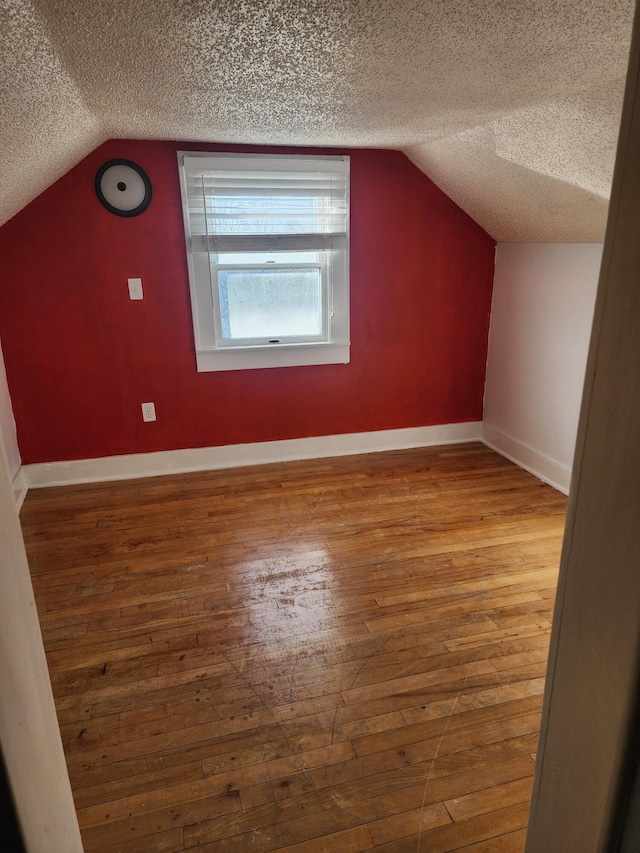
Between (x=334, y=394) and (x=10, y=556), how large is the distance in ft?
10.5

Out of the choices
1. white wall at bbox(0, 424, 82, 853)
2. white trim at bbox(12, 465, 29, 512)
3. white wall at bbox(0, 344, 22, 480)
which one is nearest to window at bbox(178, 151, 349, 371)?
white wall at bbox(0, 344, 22, 480)

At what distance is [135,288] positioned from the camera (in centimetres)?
326

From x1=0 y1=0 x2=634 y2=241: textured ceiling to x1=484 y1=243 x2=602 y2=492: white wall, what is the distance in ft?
1.10

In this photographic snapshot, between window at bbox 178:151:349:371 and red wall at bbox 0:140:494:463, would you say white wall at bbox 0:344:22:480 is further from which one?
window at bbox 178:151:349:371

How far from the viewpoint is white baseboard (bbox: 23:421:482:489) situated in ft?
11.4

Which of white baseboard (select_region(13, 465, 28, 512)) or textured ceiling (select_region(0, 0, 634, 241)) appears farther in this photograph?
white baseboard (select_region(13, 465, 28, 512))

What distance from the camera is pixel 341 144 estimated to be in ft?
10.2

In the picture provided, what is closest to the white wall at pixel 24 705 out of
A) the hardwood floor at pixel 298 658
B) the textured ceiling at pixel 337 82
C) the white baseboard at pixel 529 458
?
the hardwood floor at pixel 298 658

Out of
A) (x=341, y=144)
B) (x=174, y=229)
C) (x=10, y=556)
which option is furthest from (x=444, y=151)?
(x=10, y=556)

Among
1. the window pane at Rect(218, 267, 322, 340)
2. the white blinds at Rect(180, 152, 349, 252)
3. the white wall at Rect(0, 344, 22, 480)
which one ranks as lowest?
the white wall at Rect(0, 344, 22, 480)

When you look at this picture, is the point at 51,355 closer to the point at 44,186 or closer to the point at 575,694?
the point at 44,186

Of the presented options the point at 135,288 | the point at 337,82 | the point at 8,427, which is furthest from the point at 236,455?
the point at 337,82

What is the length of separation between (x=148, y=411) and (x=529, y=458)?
253 centimetres

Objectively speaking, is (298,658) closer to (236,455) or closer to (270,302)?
(236,455)
